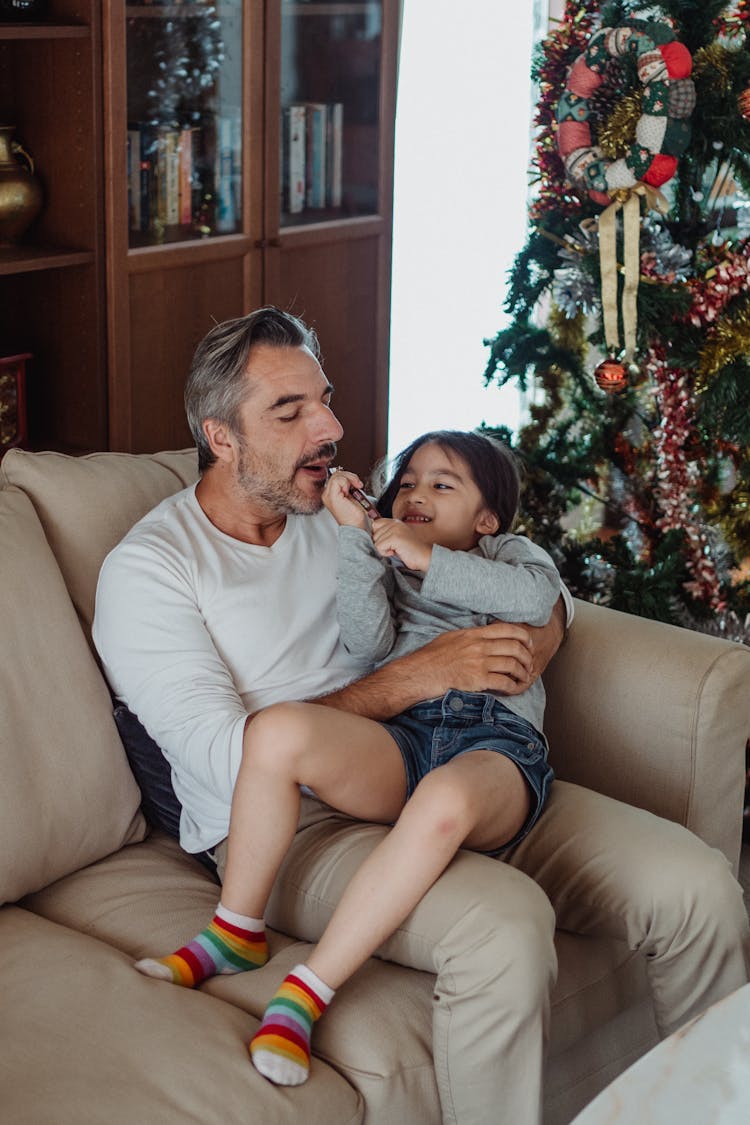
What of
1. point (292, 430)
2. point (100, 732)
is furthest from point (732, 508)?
point (100, 732)

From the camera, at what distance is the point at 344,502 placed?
191 centimetres

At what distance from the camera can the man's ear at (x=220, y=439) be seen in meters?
1.95

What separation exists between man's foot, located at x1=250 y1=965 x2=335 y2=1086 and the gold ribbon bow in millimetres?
1344

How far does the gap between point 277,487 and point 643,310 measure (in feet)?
2.80

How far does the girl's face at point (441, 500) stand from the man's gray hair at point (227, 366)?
26cm

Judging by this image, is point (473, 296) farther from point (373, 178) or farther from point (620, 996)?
point (620, 996)

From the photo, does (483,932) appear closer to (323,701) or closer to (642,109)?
(323,701)

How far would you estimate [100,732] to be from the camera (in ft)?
5.90

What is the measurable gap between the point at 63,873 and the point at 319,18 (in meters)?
2.04

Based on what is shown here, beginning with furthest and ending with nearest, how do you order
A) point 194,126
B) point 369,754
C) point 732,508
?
point 194,126 → point 732,508 → point 369,754

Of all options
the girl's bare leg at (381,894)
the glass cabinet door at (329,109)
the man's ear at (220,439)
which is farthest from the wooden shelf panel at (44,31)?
the girl's bare leg at (381,894)

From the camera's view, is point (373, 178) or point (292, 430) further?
point (373, 178)

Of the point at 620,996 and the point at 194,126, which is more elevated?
the point at 194,126

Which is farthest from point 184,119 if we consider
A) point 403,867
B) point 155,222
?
point 403,867
